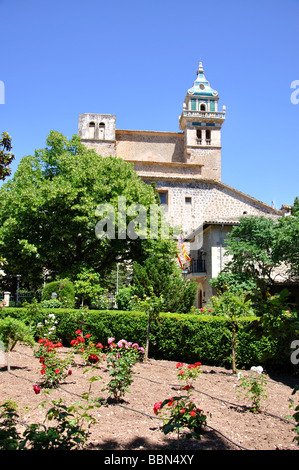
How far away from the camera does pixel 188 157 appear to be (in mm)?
35844

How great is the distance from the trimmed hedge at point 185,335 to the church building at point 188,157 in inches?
665

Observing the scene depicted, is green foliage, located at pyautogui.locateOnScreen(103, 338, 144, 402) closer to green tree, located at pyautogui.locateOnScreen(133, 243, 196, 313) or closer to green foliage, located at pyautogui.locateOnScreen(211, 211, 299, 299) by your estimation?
green tree, located at pyautogui.locateOnScreen(133, 243, 196, 313)

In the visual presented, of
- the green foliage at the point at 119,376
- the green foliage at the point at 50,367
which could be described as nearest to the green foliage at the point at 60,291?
the green foliage at the point at 50,367

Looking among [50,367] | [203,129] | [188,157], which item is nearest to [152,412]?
[50,367]

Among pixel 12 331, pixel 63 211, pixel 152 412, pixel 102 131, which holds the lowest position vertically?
pixel 152 412

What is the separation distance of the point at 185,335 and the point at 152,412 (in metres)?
4.18

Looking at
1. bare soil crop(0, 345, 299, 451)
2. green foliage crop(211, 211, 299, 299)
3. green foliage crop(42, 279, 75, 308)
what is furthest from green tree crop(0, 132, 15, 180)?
green foliage crop(211, 211, 299, 299)

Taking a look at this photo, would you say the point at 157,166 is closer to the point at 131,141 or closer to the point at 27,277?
the point at 131,141

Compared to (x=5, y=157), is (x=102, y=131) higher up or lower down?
higher up

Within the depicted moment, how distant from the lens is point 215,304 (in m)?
11.2

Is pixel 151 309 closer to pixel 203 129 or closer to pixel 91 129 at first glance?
pixel 91 129

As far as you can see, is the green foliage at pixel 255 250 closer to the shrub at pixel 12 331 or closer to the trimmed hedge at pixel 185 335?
the trimmed hedge at pixel 185 335

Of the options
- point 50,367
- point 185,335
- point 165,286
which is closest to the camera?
point 50,367

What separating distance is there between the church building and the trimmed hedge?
16.9m
